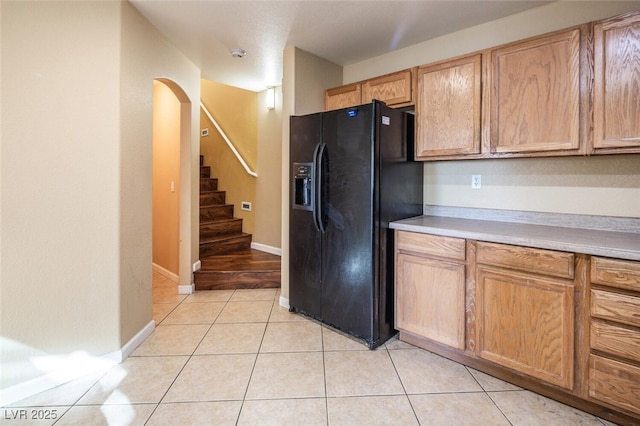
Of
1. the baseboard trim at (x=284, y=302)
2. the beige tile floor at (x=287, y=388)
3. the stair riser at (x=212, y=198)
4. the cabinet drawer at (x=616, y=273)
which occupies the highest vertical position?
the stair riser at (x=212, y=198)

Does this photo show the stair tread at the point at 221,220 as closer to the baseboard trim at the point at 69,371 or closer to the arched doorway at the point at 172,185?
the arched doorway at the point at 172,185

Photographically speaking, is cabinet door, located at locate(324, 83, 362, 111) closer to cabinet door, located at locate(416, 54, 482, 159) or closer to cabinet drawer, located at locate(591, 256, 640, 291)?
cabinet door, located at locate(416, 54, 482, 159)

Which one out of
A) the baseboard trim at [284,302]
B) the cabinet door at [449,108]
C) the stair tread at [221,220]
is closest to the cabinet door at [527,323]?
the cabinet door at [449,108]

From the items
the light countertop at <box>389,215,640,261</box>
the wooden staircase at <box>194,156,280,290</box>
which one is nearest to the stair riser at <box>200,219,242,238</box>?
the wooden staircase at <box>194,156,280,290</box>

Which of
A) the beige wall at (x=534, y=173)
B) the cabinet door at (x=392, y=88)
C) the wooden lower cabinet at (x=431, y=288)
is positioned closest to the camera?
the beige wall at (x=534, y=173)

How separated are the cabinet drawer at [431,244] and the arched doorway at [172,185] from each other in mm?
2330

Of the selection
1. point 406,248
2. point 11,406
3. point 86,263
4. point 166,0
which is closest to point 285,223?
point 406,248

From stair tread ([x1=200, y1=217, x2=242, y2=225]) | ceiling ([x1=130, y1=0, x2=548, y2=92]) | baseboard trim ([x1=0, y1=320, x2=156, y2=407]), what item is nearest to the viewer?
baseboard trim ([x1=0, y1=320, x2=156, y2=407])

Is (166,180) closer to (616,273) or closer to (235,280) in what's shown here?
(235,280)

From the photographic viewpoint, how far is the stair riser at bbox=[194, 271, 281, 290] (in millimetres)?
3617

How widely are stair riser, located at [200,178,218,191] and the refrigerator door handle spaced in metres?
3.01

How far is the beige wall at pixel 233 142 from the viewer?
4.70m

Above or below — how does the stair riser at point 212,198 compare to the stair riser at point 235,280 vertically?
above

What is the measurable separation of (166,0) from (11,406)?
263 cm
